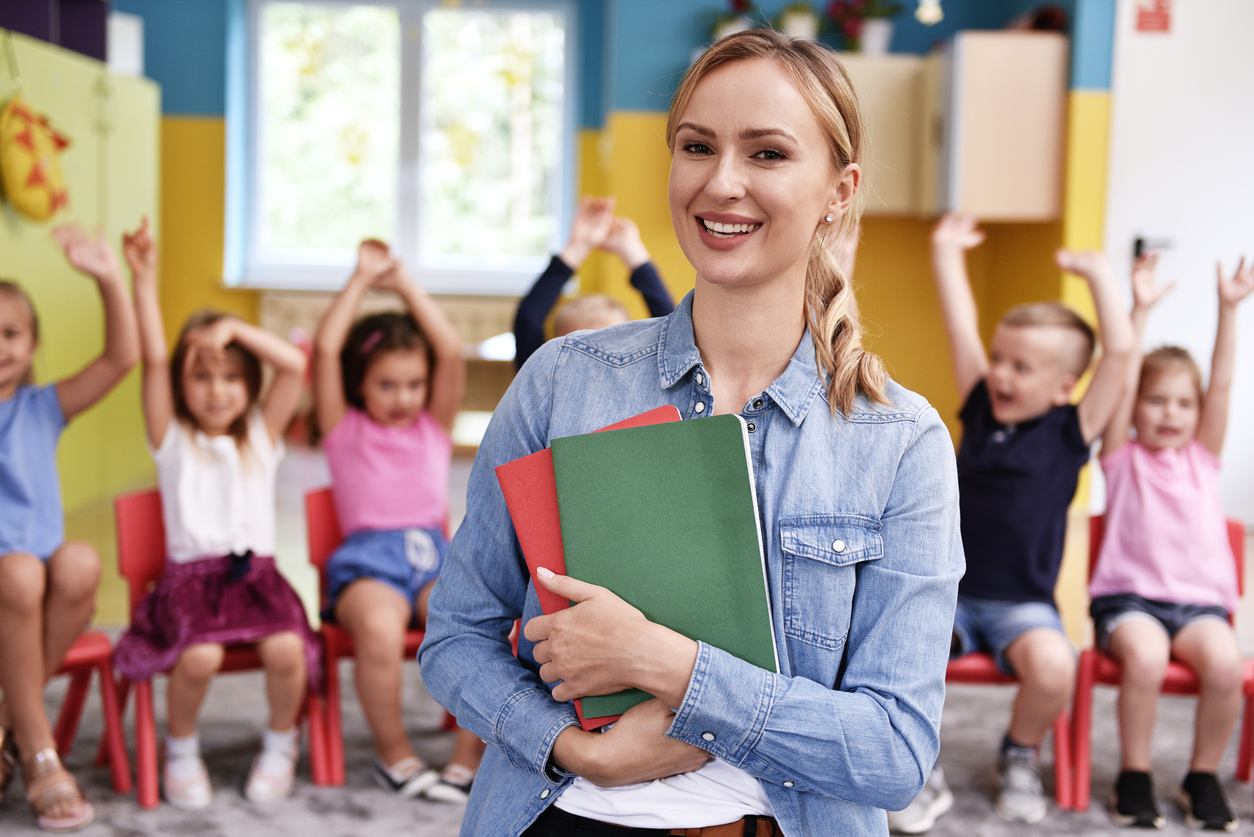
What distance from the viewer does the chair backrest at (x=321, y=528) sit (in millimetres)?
2391

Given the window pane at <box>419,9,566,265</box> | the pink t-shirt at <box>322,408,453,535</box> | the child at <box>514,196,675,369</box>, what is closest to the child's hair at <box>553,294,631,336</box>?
the child at <box>514,196,675,369</box>

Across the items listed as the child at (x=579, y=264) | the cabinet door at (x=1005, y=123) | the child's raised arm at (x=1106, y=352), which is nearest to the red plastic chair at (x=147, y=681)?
the child at (x=579, y=264)

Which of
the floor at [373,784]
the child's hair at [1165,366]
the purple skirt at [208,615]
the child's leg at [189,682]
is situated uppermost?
the child's hair at [1165,366]

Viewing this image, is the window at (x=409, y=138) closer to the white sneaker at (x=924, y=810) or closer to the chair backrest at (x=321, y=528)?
the chair backrest at (x=321, y=528)

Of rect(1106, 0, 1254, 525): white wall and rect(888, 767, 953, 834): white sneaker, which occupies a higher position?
rect(1106, 0, 1254, 525): white wall

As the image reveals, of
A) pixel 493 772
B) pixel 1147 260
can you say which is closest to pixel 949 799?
pixel 1147 260

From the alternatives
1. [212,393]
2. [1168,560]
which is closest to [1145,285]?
[1168,560]

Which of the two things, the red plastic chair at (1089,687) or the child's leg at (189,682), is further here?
the red plastic chair at (1089,687)

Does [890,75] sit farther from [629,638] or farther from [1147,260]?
[629,638]

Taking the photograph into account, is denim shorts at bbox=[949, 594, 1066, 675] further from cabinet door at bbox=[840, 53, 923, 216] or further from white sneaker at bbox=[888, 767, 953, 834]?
cabinet door at bbox=[840, 53, 923, 216]

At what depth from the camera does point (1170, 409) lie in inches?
93.9

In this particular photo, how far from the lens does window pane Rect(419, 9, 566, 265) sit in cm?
677

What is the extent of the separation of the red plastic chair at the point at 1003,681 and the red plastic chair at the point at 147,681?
1.30 meters

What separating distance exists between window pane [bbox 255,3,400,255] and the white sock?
503 centimetres
